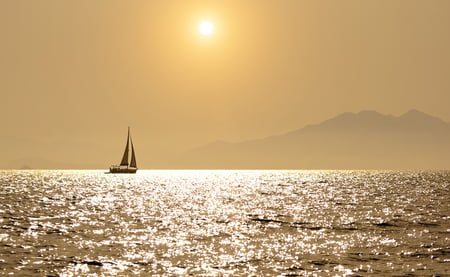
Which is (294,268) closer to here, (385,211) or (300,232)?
(300,232)

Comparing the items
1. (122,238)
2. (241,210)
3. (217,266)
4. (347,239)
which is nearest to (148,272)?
(217,266)

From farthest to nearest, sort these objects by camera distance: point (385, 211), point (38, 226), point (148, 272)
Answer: point (385, 211) < point (38, 226) < point (148, 272)

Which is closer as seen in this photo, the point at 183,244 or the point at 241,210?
the point at 183,244

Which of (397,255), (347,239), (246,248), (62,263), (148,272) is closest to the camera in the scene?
(148,272)

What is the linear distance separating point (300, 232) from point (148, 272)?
27.4m

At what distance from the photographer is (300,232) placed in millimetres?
67312

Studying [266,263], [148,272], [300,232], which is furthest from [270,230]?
[148,272]

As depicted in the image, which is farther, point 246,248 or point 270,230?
point 270,230

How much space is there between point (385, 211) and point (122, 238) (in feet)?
159

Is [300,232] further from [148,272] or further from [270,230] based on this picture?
[148,272]

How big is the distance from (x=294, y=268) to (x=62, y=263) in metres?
16.7

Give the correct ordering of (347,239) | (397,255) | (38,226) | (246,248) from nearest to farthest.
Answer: (397,255) < (246,248) < (347,239) < (38,226)

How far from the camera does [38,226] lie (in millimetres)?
73062

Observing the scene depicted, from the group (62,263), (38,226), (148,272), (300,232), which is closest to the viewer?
(148,272)
